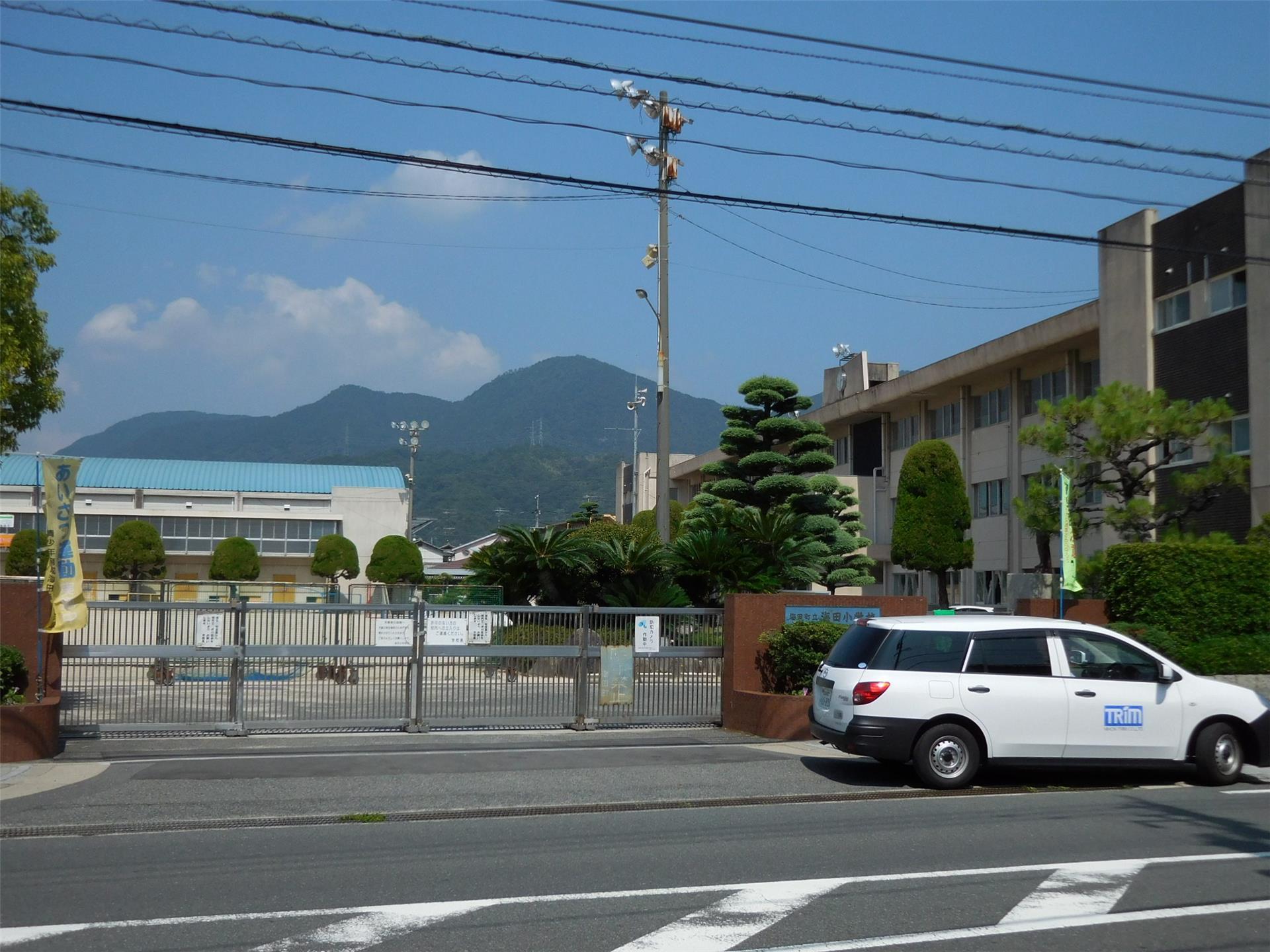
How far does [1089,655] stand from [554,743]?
675 centimetres

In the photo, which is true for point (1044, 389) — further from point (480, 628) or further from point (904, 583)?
point (480, 628)

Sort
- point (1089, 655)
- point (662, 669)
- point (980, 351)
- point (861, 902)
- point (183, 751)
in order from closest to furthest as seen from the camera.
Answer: point (861, 902)
point (1089, 655)
point (183, 751)
point (662, 669)
point (980, 351)

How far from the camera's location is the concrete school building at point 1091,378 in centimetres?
2570

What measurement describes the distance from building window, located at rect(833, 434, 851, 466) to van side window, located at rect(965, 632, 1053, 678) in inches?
1490

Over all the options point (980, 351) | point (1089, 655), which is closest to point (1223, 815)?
point (1089, 655)

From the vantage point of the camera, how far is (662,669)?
17406 millimetres

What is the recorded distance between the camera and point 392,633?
16.3 meters

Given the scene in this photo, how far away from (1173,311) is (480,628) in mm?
20119

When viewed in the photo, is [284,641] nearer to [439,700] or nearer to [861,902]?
[439,700]

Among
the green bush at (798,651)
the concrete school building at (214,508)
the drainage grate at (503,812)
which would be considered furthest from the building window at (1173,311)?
the concrete school building at (214,508)

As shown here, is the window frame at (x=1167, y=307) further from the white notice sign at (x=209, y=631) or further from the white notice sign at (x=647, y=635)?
the white notice sign at (x=209, y=631)

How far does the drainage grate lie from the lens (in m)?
10.2

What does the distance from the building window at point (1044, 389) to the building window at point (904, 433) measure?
23.6 ft

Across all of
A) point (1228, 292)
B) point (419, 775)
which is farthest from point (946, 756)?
point (1228, 292)
